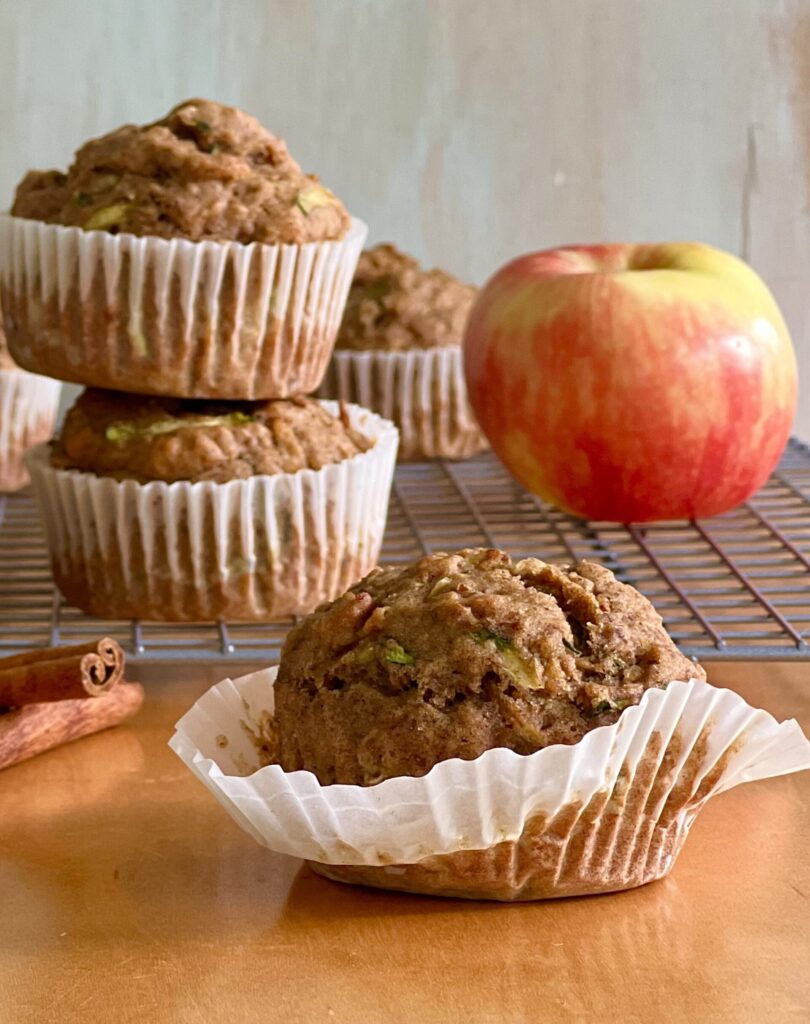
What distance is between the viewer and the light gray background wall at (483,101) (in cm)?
248

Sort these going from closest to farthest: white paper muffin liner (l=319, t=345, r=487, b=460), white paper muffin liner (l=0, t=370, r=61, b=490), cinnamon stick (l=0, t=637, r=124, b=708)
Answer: cinnamon stick (l=0, t=637, r=124, b=708)
white paper muffin liner (l=0, t=370, r=61, b=490)
white paper muffin liner (l=319, t=345, r=487, b=460)

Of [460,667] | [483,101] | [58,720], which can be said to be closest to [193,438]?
[58,720]

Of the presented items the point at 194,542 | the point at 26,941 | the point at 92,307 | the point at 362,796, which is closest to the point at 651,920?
the point at 362,796

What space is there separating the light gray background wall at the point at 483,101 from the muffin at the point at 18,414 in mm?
602

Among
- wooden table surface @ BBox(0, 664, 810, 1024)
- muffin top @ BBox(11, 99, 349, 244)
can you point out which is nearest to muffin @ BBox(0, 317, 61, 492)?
muffin top @ BBox(11, 99, 349, 244)

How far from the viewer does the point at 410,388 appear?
2131mm

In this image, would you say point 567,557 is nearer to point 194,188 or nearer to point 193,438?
point 193,438

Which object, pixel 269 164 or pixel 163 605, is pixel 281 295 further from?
pixel 163 605

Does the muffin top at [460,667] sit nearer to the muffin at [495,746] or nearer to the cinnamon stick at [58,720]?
the muffin at [495,746]

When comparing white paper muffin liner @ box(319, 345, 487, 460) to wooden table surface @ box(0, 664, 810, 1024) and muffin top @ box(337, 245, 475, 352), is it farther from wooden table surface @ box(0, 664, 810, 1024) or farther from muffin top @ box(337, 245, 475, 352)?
wooden table surface @ box(0, 664, 810, 1024)

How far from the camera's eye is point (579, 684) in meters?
0.98

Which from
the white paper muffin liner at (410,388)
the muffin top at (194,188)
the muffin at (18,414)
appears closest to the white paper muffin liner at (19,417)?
the muffin at (18,414)

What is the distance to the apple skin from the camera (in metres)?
1.70

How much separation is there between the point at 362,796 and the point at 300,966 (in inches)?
4.0
